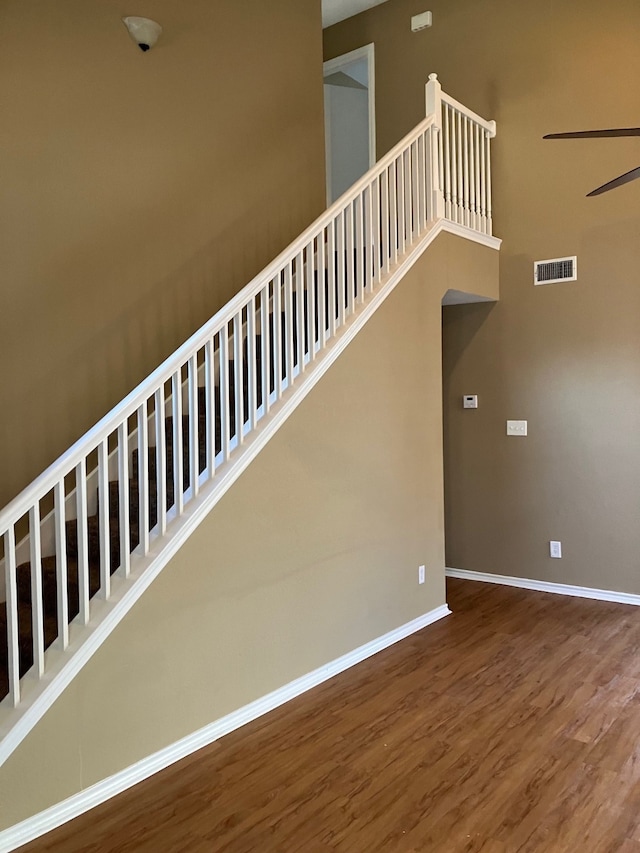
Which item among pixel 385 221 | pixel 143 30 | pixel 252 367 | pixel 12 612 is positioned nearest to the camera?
pixel 12 612

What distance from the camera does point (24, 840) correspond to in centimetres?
235

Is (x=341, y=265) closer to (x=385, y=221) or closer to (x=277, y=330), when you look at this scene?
(x=385, y=221)

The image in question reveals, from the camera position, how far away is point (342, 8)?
19.5 feet

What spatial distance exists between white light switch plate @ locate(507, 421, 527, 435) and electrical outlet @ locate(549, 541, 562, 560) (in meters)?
0.86

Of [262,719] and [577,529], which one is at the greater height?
[577,529]

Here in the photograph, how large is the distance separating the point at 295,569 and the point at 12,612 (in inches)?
59.7

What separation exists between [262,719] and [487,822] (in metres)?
1.18

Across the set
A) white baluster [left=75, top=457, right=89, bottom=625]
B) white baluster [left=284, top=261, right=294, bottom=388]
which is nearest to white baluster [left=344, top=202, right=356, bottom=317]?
white baluster [left=284, top=261, right=294, bottom=388]

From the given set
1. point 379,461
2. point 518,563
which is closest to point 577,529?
point 518,563

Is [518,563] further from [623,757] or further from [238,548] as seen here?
[238,548]

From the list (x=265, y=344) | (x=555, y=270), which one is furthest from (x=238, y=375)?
(x=555, y=270)

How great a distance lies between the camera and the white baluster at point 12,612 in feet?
7.27

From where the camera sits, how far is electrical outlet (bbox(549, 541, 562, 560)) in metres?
5.11

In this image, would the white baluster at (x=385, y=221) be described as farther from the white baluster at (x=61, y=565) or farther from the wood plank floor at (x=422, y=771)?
the white baluster at (x=61, y=565)
